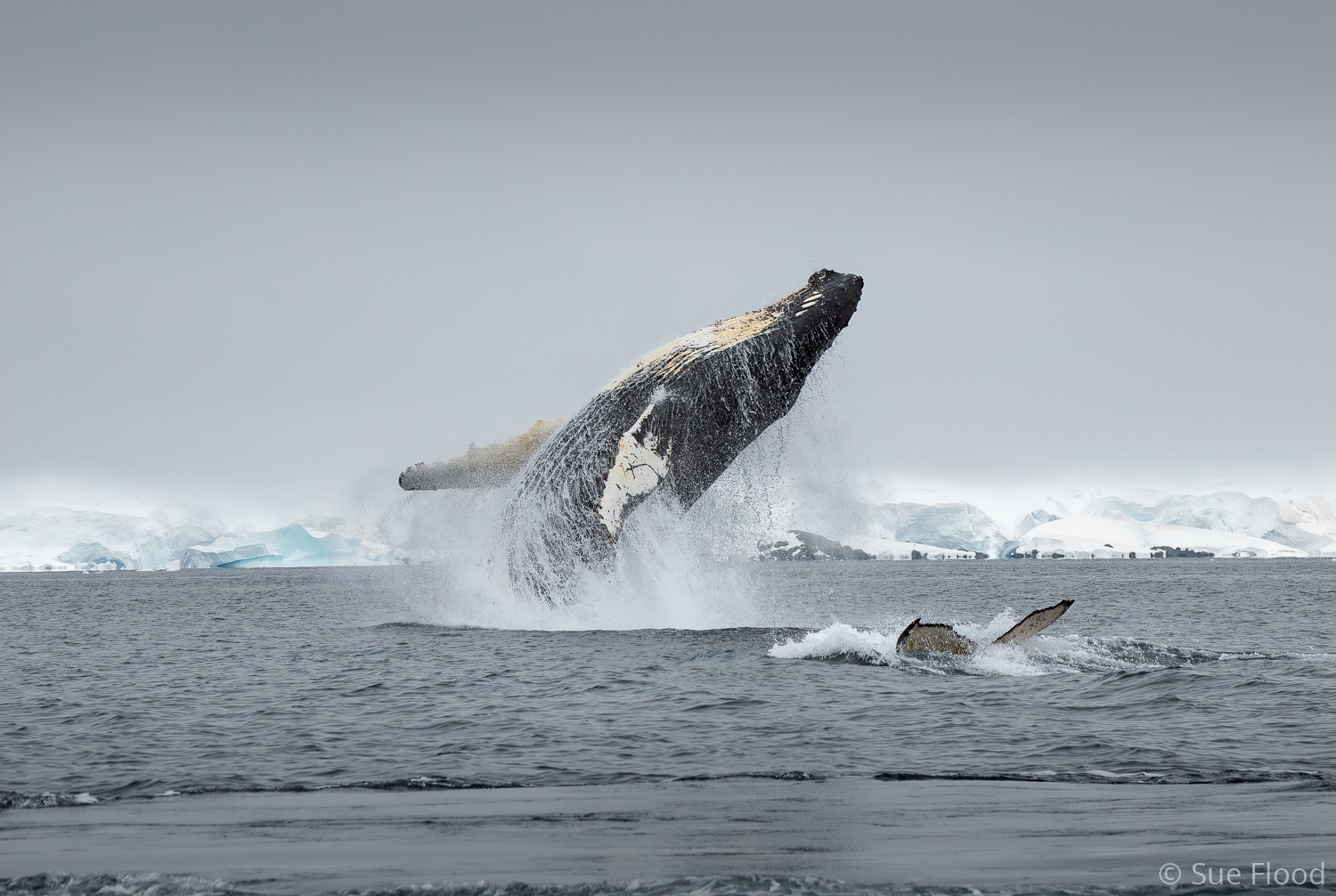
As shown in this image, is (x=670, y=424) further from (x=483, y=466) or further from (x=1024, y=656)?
(x=1024, y=656)

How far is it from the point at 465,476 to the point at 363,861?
44.4ft

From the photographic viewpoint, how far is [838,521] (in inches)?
808

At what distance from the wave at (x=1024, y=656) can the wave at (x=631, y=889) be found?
30.4 feet

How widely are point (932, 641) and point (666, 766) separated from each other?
300 inches

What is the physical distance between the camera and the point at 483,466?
→ 19094 mm

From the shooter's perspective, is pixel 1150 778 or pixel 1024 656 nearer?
pixel 1150 778

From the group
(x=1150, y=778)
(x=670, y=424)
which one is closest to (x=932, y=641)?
(x=670, y=424)

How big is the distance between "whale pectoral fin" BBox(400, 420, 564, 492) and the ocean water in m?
2.56

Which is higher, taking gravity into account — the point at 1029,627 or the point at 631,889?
the point at 1029,627

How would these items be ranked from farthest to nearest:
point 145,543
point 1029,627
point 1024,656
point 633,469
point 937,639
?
1. point 145,543
2. point 633,469
3. point 1029,627
4. point 1024,656
5. point 937,639

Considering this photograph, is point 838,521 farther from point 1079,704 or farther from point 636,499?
point 1079,704

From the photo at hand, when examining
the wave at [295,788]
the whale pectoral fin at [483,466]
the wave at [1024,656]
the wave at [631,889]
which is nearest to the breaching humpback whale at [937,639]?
the wave at [1024,656]


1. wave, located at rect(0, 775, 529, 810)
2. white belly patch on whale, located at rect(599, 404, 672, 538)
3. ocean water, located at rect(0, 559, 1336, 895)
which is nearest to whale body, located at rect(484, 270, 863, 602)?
white belly patch on whale, located at rect(599, 404, 672, 538)

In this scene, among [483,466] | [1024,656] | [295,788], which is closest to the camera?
[295,788]
